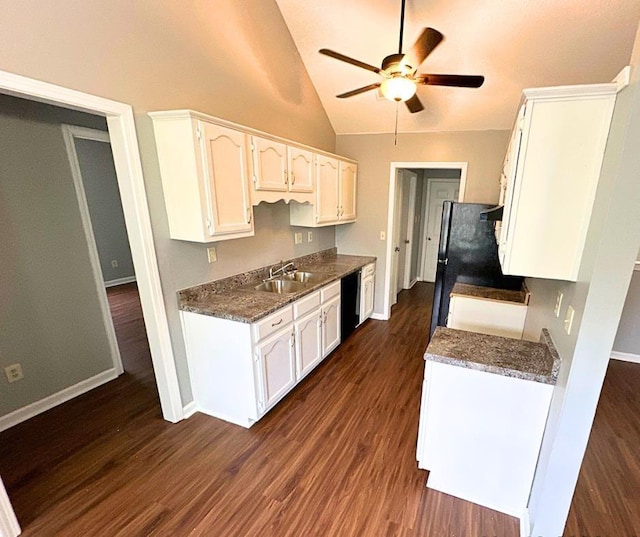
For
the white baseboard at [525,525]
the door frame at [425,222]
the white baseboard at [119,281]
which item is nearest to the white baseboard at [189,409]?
the white baseboard at [525,525]

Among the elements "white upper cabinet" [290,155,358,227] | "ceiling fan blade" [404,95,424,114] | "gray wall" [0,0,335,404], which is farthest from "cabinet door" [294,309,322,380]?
"ceiling fan blade" [404,95,424,114]

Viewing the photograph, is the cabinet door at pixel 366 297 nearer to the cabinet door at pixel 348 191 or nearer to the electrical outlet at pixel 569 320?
the cabinet door at pixel 348 191

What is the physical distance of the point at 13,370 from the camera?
7.64ft

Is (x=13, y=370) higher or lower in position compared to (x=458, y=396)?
lower

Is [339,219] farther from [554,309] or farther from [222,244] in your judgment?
[554,309]

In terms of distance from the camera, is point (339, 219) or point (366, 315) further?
point (366, 315)

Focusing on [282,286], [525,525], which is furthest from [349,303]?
[525,525]

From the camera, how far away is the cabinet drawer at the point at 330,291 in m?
Result: 3.02

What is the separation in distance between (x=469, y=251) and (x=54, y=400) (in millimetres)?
3993

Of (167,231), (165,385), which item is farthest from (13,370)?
(167,231)

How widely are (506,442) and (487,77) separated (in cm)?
298

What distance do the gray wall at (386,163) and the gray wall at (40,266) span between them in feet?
9.61

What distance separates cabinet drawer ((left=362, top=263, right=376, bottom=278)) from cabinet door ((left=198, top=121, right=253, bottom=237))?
1943mm

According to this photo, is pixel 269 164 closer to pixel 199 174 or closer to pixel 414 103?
pixel 199 174
